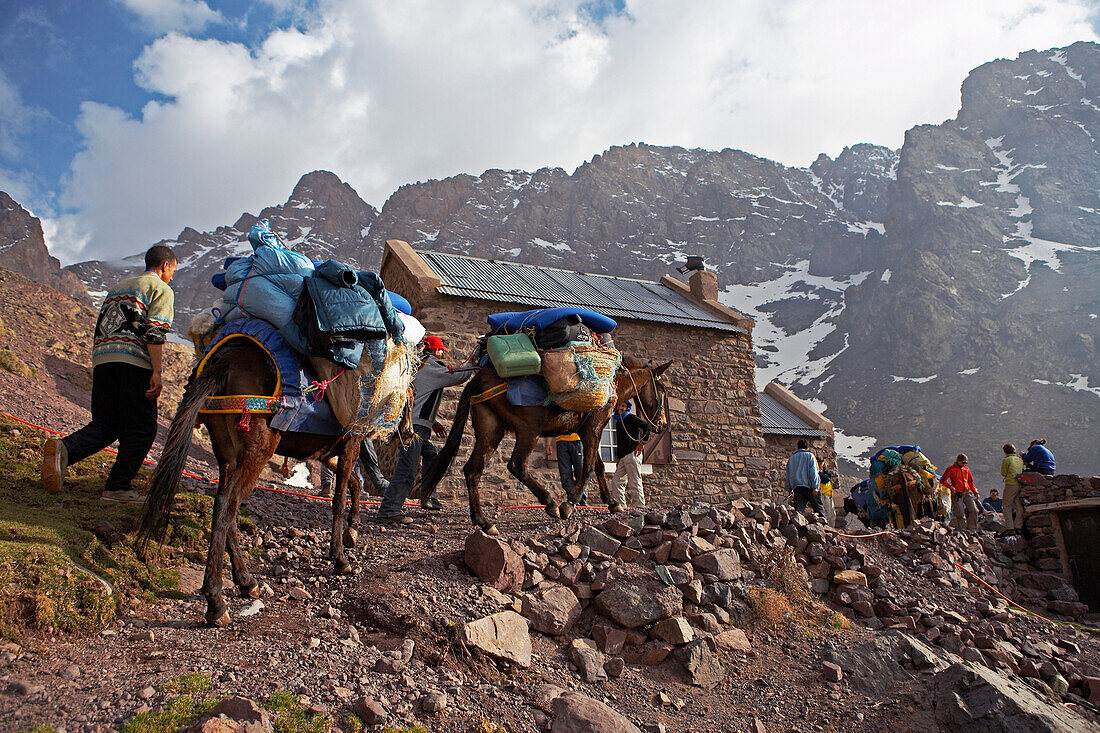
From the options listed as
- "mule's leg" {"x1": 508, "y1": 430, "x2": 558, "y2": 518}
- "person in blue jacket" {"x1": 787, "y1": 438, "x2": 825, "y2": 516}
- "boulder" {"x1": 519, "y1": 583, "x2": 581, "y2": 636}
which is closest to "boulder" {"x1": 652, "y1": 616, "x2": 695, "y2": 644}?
"boulder" {"x1": 519, "y1": 583, "x2": 581, "y2": 636}

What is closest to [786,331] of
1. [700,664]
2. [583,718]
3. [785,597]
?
[785,597]

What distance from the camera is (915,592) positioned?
270 inches

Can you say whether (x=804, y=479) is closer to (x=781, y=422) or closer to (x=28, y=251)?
(x=781, y=422)

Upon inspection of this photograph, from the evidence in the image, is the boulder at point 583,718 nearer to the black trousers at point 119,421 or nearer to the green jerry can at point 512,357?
the green jerry can at point 512,357

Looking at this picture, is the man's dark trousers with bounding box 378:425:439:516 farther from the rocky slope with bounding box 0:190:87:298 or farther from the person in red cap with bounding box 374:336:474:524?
the rocky slope with bounding box 0:190:87:298

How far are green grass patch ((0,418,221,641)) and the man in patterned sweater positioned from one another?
28 cm

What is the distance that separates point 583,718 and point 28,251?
8925cm

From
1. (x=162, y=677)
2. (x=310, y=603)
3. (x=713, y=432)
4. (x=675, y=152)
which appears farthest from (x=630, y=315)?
(x=675, y=152)

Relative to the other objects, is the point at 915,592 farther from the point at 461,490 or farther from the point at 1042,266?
the point at 1042,266

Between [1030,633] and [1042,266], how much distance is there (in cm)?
10532

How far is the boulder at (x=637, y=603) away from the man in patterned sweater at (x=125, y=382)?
3.65 metres

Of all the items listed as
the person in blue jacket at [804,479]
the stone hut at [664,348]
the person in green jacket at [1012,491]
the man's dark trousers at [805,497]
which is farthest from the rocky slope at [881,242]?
the person in blue jacket at [804,479]

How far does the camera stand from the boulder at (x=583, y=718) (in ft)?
11.5

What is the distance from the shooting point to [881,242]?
118562 millimetres
